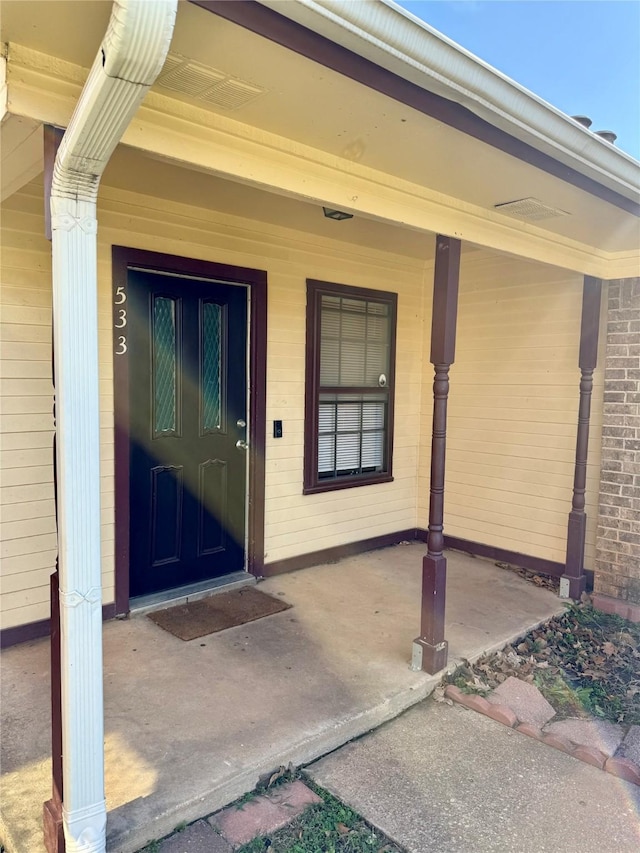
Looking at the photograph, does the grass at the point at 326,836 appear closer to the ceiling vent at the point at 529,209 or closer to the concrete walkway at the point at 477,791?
the concrete walkway at the point at 477,791

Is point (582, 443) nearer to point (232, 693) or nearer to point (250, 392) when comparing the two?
point (250, 392)

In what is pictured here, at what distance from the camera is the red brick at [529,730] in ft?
8.50

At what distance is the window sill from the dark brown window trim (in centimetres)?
270

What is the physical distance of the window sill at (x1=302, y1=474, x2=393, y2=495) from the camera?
444 centimetres

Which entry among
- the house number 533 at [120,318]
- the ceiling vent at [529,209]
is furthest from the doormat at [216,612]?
the ceiling vent at [529,209]

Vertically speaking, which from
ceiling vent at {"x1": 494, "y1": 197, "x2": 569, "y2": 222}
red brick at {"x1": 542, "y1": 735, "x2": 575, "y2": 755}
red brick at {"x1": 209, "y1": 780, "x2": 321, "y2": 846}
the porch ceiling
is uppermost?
the porch ceiling

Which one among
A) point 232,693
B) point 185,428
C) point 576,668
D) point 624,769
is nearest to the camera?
point 624,769

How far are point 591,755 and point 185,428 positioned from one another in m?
2.74

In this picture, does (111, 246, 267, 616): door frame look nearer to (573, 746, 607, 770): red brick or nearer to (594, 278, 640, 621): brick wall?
(573, 746, 607, 770): red brick

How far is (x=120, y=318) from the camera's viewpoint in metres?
3.32

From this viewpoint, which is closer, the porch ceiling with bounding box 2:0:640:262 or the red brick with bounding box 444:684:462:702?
the porch ceiling with bounding box 2:0:640:262

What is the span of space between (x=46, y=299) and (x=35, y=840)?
7.87 feet

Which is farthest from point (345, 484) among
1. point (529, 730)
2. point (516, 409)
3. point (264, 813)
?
point (264, 813)

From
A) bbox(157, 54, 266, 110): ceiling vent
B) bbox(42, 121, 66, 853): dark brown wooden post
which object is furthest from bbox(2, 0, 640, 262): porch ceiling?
bbox(42, 121, 66, 853): dark brown wooden post
